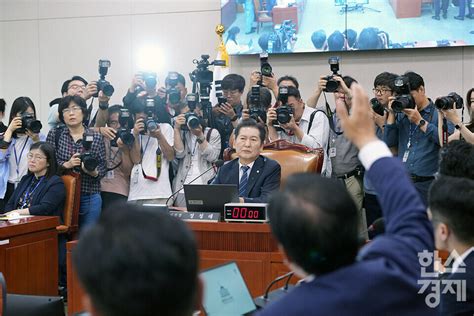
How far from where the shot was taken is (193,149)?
16.3ft

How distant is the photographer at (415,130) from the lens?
14.0 ft

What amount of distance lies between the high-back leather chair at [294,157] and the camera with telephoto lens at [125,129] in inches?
41.3

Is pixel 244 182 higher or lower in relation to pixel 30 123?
lower

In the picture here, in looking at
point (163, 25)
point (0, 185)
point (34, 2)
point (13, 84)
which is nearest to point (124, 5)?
point (163, 25)

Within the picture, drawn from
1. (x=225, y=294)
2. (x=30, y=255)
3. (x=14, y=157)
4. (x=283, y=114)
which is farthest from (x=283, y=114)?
(x=225, y=294)

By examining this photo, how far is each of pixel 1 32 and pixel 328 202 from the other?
682 cm

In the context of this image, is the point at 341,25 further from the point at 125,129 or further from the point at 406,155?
the point at 125,129

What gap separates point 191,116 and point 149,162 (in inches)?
21.6

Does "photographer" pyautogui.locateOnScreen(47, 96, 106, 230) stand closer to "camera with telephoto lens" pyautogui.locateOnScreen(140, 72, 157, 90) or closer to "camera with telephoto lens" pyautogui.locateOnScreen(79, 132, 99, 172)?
"camera with telephoto lens" pyautogui.locateOnScreen(79, 132, 99, 172)

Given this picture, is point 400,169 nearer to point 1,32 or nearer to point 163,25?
point 163,25

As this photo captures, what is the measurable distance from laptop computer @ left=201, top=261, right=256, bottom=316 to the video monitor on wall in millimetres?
4033

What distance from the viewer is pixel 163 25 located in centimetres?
681

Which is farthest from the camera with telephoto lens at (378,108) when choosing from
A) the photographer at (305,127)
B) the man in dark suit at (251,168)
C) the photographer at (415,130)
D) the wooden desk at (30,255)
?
the wooden desk at (30,255)

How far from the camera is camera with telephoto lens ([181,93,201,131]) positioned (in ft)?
15.3
